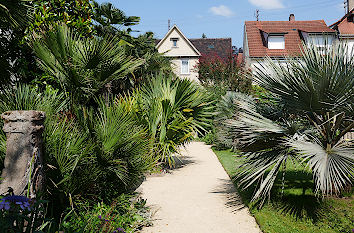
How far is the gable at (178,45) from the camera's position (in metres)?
33.1

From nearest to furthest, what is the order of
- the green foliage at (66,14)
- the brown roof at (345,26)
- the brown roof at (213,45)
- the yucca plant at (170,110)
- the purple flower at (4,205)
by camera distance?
the purple flower at (4,205), the green foliage at (66,14), the yucca plant at (170,110), the brown roof at (345,26), the brown roof at (213,45)

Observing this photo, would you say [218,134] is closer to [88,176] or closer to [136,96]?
[136,96]

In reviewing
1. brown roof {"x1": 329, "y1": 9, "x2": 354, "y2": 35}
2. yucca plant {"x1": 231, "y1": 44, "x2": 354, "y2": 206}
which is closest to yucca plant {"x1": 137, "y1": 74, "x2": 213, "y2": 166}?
yucca plant {"x1": 231, "y1": 44, "x2": 354, "y2": 206}

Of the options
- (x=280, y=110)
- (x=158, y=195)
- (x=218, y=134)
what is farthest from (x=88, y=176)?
(x=218, y=134)

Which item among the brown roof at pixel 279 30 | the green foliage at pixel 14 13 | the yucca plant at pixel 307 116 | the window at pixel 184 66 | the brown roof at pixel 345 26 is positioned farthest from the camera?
the window at pixel 184 66

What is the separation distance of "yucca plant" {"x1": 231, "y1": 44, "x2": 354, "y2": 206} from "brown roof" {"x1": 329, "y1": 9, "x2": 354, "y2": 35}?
28.4 meters

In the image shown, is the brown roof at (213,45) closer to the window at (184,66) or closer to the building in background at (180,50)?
the building in background at (180,50)

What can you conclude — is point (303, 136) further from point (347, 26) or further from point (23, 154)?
point (347, 26)

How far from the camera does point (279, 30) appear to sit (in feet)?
101

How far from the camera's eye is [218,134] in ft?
48.8

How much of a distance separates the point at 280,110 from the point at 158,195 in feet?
10.8

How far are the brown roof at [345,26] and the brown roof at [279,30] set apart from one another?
958mm

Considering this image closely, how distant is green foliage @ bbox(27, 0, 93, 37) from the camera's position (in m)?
5.92

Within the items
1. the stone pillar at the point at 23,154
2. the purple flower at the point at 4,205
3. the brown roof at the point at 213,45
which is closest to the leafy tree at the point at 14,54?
the stone pillar at the point at 23,154
